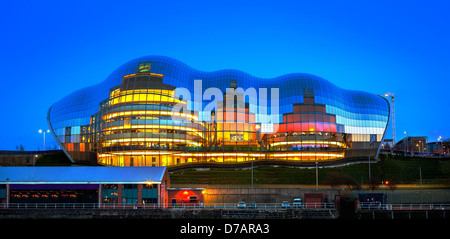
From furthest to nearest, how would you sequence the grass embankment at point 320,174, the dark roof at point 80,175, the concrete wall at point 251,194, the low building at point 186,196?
the grass embankment at point 320,174, the concrete wall at point 251,194, the low building at point 186,196, the dark roof at point 80,175

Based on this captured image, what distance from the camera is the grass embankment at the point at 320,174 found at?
89.2m

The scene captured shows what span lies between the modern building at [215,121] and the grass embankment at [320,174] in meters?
8.15

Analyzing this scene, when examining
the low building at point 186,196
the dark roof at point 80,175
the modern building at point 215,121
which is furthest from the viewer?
the modern building at point 215,121

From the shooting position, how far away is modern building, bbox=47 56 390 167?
4412 inches

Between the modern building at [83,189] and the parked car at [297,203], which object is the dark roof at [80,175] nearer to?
the modern building at [83,189]

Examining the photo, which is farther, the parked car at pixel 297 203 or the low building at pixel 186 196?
the low building at pixel 186 196

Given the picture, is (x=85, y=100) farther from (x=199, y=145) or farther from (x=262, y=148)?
(x=262, y=148)

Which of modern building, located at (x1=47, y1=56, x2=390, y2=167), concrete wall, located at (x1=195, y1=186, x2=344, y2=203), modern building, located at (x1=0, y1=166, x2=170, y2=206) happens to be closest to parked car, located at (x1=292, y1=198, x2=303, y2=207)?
concrete wall, located at (x1=195, y1=186, x2=344, y2=203)

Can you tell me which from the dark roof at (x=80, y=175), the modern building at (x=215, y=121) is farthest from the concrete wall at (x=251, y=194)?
the modern building at (x=215, y=121)

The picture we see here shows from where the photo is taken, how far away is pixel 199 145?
115 m

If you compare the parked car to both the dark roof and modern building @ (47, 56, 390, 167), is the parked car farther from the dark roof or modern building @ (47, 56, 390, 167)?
modern building @ (47, 56, 390, 167)

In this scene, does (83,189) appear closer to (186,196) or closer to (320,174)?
(186,196)
